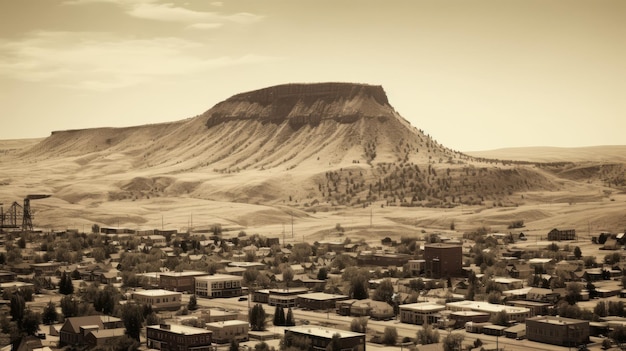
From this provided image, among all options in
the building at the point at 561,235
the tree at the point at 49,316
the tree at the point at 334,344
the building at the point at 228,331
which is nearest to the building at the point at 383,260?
the building at the point at 561,235

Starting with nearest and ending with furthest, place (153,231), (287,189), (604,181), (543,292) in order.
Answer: (543,292)
(153,231)
(287,189)
(604,181)

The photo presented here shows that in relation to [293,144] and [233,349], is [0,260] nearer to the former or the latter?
[233,349]

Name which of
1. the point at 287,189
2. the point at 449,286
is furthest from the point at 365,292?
the point at 287,189

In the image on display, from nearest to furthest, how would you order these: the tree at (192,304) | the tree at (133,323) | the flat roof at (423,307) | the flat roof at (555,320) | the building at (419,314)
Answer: the tree at (133,323) < the flat roof at (555,320) < the building at (419,314) < the flat roof at (423,307) < the tree at (192,304)

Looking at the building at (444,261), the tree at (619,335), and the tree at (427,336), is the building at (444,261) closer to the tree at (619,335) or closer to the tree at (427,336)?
the tree at (427,336)

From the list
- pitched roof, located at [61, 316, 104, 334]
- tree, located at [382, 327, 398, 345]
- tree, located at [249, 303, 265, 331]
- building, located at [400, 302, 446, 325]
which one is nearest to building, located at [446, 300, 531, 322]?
building, located at [400, 302, 446, 325]

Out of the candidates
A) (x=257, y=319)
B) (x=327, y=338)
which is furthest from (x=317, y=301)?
(x=327, y=338)

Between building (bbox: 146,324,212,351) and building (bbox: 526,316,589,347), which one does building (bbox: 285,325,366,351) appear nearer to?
building (bbox: 146,324,212,351)
